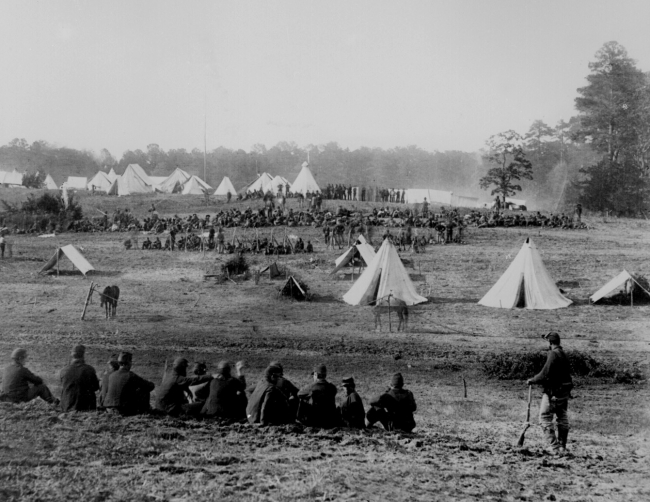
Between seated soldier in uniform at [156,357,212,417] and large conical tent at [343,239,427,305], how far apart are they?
37.7 feet

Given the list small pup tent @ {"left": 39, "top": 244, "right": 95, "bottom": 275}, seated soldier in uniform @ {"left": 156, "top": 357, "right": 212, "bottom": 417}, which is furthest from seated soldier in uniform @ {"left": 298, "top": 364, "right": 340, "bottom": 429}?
small pup tent @ {"left": 39, "top": 244, "right": 95, "bottom": 275}

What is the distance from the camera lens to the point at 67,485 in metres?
5.89

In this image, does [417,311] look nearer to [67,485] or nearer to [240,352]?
[240,352]

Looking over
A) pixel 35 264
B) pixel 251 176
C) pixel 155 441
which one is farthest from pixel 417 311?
pixel 251 176

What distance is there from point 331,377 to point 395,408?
429 cm

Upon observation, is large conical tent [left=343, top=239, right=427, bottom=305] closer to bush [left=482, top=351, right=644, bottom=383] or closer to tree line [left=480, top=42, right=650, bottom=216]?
bush [left=482, top=351, right=644, bottom=383]

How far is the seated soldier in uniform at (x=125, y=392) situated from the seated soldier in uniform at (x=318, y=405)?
6.59 feet

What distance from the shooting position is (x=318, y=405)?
8.00 metres

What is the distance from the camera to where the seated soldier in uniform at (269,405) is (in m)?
7.98

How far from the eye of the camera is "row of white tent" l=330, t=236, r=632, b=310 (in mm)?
19297

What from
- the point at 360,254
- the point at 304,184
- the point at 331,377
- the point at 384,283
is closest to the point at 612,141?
the point at 304,184

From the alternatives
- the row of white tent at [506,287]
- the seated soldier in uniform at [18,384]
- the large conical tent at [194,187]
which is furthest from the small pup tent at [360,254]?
the large conical tent at [194,187]

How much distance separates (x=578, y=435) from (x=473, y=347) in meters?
5.45

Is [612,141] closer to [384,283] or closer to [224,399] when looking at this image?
[384,283]
